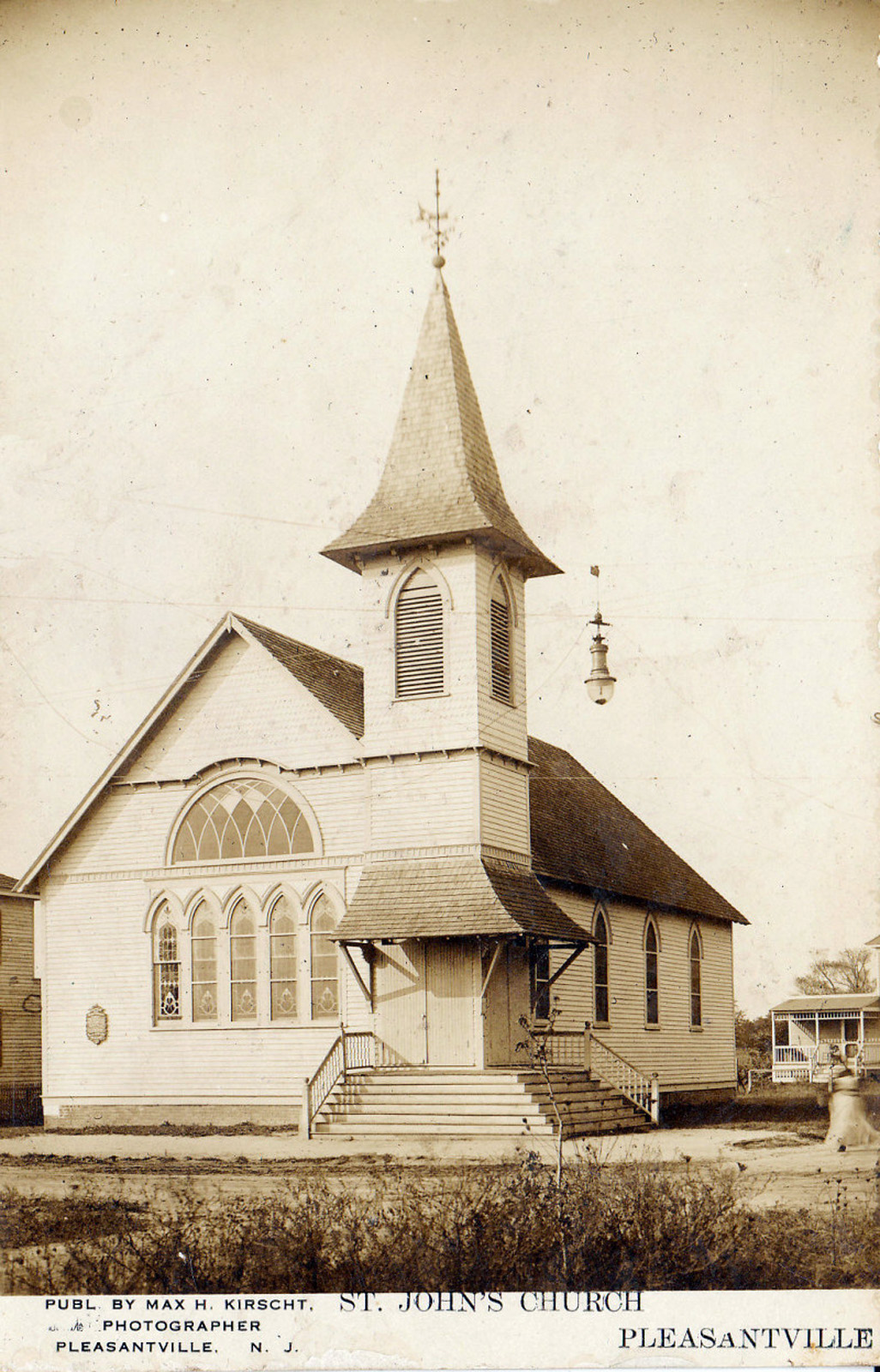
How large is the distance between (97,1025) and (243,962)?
266cm

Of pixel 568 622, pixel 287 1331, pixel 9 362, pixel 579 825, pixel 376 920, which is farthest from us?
pixel 579 825

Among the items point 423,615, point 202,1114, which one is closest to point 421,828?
point 423,615

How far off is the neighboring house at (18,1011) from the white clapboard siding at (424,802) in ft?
32.7

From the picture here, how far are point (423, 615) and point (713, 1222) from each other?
44.8 feet

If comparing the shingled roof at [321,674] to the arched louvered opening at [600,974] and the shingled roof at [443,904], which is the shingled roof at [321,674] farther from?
the arched louvered opening at [600,974]

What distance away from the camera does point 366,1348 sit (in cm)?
949

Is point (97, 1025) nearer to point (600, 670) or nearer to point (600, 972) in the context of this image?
point (600, 972)

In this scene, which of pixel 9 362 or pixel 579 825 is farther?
pixel 579 825

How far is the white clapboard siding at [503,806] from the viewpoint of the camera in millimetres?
22328

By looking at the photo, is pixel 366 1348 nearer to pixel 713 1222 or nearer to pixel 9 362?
pixel 713 1222

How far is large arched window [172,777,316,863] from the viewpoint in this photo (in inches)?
922

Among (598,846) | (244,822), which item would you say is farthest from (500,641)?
(598,846)

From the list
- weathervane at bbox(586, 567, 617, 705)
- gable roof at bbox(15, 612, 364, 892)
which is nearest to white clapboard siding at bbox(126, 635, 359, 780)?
gable roof at bbox(15, 612, 364, 892)

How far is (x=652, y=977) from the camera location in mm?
28469
